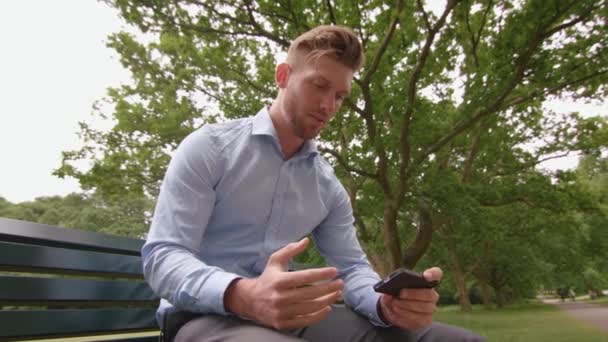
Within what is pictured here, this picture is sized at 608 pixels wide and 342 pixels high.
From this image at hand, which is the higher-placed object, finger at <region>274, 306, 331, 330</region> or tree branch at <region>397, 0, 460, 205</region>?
tree branch at <region>397, 0, 460, 205</region>

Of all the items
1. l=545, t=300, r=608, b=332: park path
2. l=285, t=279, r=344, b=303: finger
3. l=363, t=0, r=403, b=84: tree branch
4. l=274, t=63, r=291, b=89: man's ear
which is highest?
l=363, t=0, r=403, b=84: tree branch

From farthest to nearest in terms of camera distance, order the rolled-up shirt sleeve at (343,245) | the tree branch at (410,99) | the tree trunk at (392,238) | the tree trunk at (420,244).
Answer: the tree trunk at (420,244), the tree trunk at (392,238), the tree branch at (410,99), the rolled-up shirt sleeve at (343,245)

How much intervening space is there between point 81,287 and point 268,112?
3.73 feet

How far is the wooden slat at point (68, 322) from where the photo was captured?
1477 millimetres

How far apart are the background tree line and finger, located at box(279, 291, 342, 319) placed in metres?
6.03

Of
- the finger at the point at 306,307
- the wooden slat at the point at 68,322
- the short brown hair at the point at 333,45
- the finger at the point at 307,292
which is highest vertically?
the short brown hair at the point at 333,45

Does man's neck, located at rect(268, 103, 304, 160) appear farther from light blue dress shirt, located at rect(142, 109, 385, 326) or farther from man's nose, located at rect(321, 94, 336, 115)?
man's nose, located at rect(321, 94, 336, 115)

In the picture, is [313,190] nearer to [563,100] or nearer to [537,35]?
[537,35]

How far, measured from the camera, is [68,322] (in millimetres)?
1647

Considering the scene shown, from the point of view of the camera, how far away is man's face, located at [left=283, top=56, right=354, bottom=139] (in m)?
1.78

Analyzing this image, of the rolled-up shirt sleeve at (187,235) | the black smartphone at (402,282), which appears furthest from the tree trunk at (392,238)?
the rolled-up shirt sleeve at (187,235)

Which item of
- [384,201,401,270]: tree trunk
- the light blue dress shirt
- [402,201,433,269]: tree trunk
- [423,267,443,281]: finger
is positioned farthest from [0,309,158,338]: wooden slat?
[402,201,433,269]: tree trunk

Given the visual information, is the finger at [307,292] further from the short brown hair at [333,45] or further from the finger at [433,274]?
the short brown hair at [333,45]

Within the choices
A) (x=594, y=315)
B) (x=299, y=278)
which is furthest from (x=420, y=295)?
(x=594, y=315)
